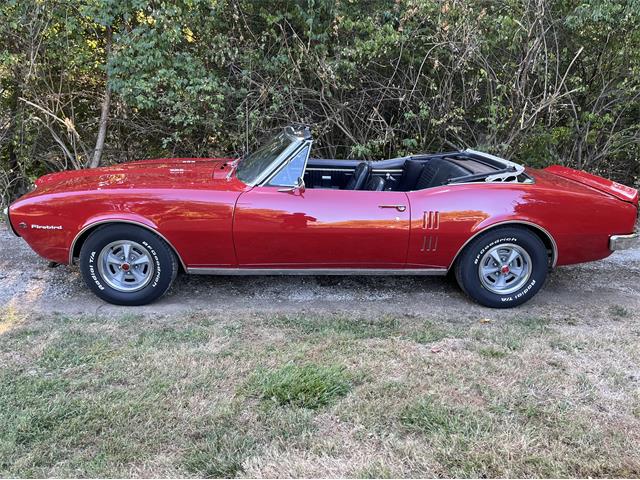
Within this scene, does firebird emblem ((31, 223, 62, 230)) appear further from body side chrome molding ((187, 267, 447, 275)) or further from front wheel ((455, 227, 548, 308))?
front wheel ((455, 227, 548, 308))

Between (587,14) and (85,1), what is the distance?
19.2 ft

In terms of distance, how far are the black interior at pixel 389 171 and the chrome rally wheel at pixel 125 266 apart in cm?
174

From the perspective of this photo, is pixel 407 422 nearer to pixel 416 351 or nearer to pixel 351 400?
pixel 351 400

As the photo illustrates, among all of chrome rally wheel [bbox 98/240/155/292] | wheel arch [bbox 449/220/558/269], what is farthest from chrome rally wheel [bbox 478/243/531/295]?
chrome rally wheel [bbox 98/240/155/292]

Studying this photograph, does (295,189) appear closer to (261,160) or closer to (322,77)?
(261,160)

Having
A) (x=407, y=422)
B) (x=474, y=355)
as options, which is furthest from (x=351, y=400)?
(x=474, y=355)

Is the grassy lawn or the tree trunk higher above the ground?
the tree trunk

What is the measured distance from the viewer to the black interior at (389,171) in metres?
4.66

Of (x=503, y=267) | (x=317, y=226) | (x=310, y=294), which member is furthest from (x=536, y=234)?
(x=310, y=294)

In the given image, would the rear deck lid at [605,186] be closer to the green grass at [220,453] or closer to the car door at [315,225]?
the car door at [315,225]

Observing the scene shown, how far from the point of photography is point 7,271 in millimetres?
4820

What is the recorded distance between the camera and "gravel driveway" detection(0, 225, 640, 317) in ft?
13.7

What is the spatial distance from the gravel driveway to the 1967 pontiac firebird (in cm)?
25

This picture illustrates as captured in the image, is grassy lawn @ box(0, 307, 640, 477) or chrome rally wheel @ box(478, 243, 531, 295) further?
chrome rally wheel @ box(478, 243, 531, 295)
